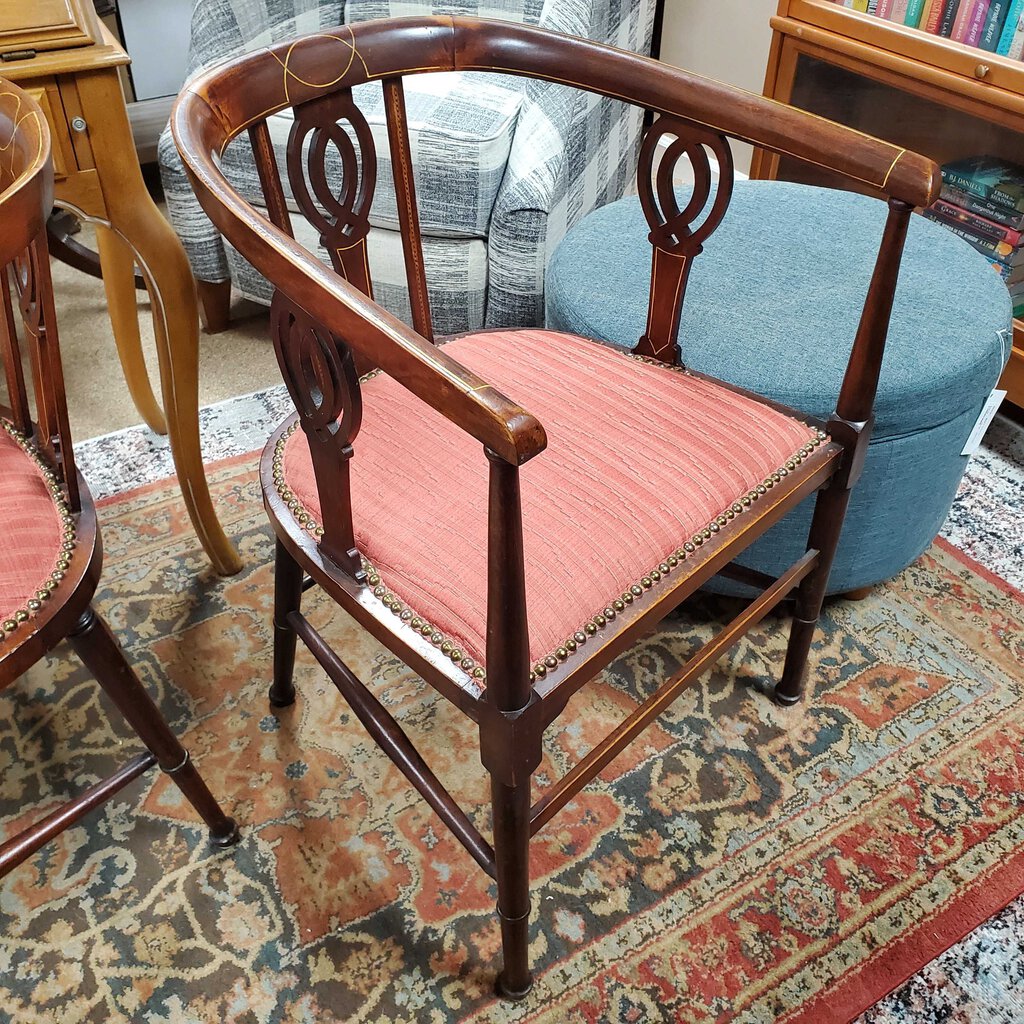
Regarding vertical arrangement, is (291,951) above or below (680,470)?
below

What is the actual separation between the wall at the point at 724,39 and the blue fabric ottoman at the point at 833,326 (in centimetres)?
108

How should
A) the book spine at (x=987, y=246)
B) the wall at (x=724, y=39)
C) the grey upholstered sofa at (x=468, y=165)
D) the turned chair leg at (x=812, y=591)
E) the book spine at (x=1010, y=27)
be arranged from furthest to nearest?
the wall at (x=724, y=39), the book spine at (x=987, y=246), the grey upholstered sofa at (x=468, y=165), the book spine at (x=1010, y=27), the turned chair leg at (x=812, y=591)

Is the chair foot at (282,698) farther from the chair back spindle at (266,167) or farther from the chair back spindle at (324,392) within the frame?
the chair back spindle at (266,167)

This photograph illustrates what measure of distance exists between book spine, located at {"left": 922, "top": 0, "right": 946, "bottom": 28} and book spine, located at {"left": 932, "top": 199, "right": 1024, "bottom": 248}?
11.8 inches

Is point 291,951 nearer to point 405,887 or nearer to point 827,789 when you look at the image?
point 405,887

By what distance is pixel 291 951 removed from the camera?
104 centimetres

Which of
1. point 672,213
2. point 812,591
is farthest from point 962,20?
point 812,591

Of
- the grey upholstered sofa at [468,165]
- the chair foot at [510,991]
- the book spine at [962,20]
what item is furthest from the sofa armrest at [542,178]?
the chair foot at [510,991]

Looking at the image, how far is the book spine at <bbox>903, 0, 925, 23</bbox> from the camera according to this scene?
1.70 m

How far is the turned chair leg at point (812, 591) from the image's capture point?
1.09 metres

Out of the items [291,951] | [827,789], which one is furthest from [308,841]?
[827,789]

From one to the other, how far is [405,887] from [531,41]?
97 cm

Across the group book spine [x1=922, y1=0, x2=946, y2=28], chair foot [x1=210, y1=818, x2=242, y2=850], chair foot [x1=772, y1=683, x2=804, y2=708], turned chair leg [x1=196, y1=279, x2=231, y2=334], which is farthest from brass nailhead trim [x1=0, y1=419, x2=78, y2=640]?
book spine [x1=922, y1=0, x2=946, y2=28]

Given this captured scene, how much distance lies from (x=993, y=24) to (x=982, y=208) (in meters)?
0.31
